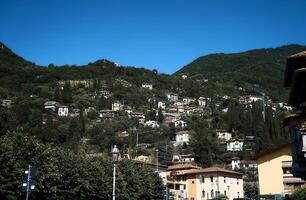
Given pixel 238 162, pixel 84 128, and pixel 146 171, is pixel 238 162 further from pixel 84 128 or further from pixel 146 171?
pixel 146 171

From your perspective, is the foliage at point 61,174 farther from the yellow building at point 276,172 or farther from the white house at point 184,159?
the white house at point 184,159

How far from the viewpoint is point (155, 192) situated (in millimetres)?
70125

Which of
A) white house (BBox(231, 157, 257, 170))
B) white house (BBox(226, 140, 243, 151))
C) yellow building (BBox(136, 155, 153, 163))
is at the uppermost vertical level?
white house (BBox(226, 140, 243, 151))

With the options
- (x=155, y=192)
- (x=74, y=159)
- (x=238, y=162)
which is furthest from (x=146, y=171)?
(x=238, y=162)

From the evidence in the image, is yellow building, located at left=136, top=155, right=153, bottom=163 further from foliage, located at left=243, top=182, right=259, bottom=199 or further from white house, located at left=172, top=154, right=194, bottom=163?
foliage, located at left=243, top=182, right=259, bottom=199

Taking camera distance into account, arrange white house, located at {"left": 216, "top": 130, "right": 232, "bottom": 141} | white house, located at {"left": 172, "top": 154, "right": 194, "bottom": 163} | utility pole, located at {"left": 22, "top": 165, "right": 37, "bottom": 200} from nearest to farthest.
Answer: utility pole, located at {"left": 22, "top": 165, "right": 37, "bottom": 200} < white house, located at {"left": 172, "top": 154, "right": 194, "bottom": 163} < white house, located at {"left": 216, "top": 130, "right": 232, "bottom": 141}

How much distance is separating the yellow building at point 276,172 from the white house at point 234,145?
110 metres

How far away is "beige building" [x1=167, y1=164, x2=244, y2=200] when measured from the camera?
328ft

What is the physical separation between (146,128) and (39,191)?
15485cm

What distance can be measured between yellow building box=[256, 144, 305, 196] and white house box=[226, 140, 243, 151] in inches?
4344

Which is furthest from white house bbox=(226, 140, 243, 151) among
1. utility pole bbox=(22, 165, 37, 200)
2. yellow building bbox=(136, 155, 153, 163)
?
utility pole bbox=(22, 165, 37, 200)

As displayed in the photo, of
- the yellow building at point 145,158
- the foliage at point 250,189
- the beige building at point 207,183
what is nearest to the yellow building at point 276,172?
the beige building at point 207,183

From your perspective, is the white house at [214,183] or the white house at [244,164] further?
the white house at [244,164]

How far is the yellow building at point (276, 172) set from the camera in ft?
177
